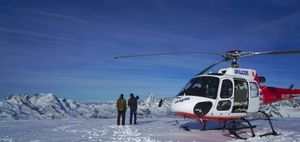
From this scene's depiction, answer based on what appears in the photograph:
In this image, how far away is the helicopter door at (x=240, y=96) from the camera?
16516 millimetres

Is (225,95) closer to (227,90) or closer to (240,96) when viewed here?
(227,90)

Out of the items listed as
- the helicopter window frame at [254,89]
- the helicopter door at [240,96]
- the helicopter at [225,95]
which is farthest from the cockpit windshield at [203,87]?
the helicopter window frame at [254,89]

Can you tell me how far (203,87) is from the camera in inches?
622

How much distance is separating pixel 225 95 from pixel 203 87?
45.5 inches

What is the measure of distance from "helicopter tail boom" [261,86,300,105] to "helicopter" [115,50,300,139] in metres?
0.60

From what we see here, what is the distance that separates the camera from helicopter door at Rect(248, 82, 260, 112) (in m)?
17.0

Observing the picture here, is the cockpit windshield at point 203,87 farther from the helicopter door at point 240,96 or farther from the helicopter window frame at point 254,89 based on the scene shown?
the helicopter window frame at point 254,89

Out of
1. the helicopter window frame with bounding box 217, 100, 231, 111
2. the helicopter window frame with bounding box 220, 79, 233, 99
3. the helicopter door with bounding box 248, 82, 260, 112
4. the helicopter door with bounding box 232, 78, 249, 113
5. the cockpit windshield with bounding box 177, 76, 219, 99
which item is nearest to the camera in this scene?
the cockpit windshield with bounding box 177, 76, 219, 99

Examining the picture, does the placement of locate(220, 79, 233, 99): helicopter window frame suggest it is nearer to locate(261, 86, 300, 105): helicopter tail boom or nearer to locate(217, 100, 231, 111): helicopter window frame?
locate(217, 100, 231, 111): helicopter window frame

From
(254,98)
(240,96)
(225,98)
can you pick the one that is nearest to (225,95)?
(225,98)

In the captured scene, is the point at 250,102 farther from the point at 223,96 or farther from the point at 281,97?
the point at 281,97

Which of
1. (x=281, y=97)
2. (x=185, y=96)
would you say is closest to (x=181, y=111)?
(x=185, y=96)

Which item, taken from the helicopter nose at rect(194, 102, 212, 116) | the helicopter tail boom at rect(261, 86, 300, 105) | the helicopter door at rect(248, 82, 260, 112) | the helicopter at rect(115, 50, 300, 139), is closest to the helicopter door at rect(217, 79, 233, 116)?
the helicopter at rect(115, 50, 300, 139)

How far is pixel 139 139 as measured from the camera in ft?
47.8
